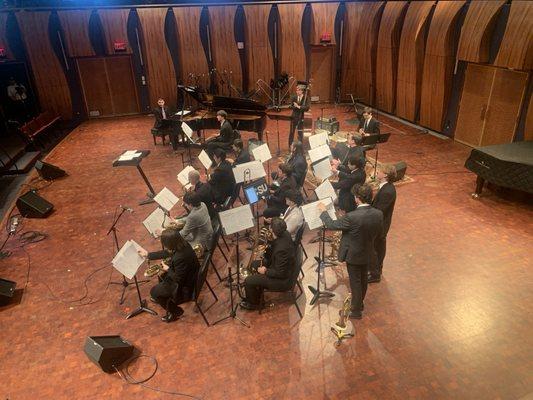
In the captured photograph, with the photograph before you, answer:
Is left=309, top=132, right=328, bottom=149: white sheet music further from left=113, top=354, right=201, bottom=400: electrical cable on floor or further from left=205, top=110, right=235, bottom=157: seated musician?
left=113, top=354, right=201, bottom=400: electrical cable on floor

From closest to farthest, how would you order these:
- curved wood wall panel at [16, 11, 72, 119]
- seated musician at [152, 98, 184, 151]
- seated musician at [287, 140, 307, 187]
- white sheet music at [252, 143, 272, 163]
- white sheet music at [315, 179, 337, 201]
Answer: white sheet music at [315, 179, 337, 201] < seated musician at [287, 140, 307, 187] < white sheet music at [252, 143, 272, 163] < seated musician at [152, 98, 184, 151] < curved wood wall panel at [16, 11, 72, 119]

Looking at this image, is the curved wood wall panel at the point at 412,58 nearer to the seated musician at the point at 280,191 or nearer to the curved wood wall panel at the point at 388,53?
the curved wood wall panel at the point at 388,53

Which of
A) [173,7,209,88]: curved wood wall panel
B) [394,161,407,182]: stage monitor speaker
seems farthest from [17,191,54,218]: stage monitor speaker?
[173,7,209,88]: curved wood wall panel

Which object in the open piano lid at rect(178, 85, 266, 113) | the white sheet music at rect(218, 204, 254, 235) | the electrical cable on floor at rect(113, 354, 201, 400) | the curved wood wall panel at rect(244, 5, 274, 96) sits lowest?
the electrical cable on floor at rect(113, 354, 201, 400)

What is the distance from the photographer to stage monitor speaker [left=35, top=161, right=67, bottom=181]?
9.40 m

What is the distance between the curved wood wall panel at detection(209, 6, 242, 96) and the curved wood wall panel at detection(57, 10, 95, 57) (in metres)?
4.59

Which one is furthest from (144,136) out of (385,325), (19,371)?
(385,325)

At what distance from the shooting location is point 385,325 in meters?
4.94

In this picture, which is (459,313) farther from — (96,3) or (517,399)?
(96,3)

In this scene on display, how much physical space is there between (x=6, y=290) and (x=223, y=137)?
5480 mm

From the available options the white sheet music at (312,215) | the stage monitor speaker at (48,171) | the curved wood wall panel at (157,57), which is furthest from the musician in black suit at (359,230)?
the curved wood wall panel at (157,57)

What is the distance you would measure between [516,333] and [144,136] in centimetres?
1171

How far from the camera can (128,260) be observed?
4.68 m

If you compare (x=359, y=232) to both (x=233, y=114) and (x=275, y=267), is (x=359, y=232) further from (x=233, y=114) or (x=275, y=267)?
(x=233, y=114)
